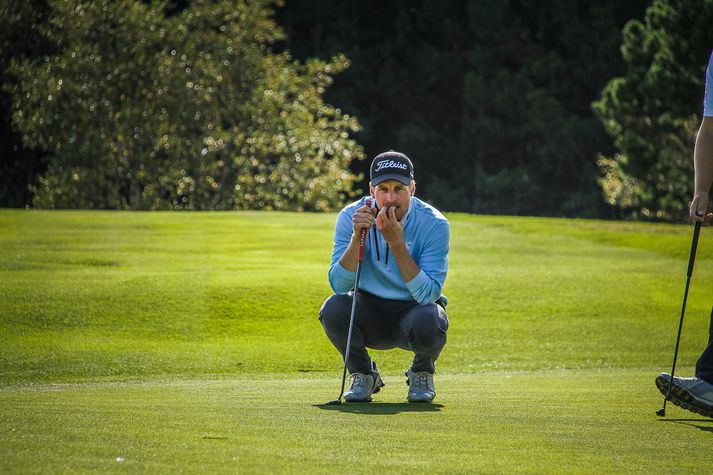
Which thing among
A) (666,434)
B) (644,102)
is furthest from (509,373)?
(644,102)

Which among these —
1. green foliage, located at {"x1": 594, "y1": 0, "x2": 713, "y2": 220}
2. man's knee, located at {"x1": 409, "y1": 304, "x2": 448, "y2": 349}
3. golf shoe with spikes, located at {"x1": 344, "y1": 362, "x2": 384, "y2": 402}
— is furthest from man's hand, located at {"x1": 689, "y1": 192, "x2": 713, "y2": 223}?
green foliage, located at {"x1": 594, "y1": 0, "x2": 713, "y2": 220}

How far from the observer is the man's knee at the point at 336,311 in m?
6.57

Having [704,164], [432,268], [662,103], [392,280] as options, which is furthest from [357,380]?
[662,103]

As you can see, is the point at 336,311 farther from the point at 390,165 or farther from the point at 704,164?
the point at 704,164

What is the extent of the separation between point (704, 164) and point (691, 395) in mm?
1118

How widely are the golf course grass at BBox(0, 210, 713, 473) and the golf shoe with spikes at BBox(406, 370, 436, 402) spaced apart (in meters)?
0.15

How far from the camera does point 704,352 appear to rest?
5.98m

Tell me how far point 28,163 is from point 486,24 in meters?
20.1

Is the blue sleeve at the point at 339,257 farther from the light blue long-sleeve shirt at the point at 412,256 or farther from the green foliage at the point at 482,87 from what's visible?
the green foliage at the point at 482,87

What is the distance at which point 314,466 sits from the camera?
3836 mm

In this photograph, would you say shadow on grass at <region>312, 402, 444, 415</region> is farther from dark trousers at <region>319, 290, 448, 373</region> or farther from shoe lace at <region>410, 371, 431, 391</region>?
dark trousers at <region>319, 290, 448, 373</region>

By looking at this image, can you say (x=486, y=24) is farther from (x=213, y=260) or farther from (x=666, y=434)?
(x=666, y=434)

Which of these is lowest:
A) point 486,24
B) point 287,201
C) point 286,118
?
point 287,201

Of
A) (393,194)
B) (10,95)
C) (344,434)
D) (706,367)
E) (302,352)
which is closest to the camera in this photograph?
(344,434)
